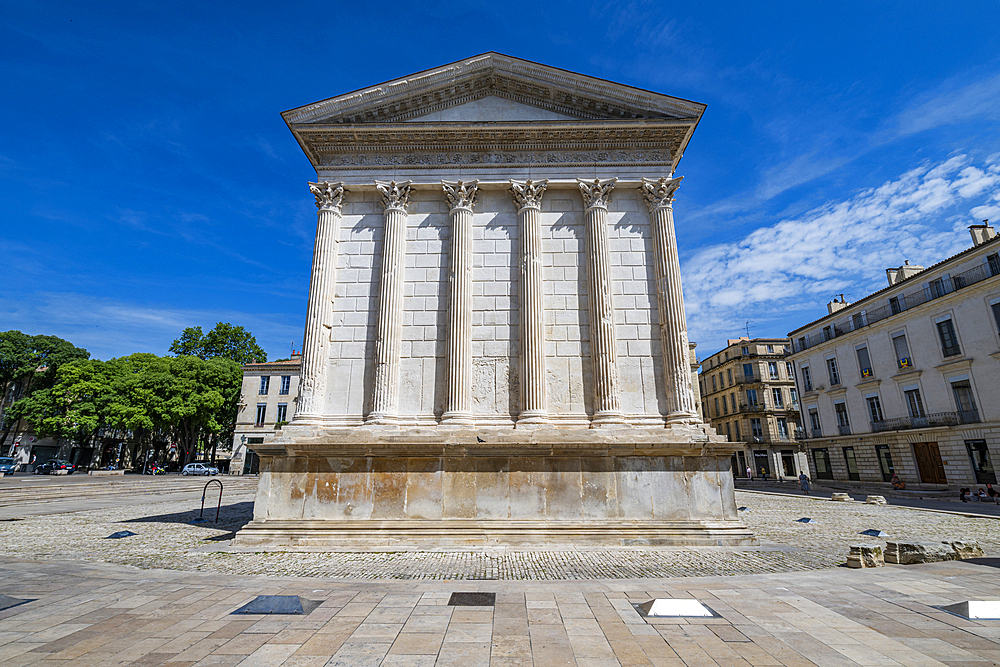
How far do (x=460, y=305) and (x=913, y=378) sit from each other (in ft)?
120

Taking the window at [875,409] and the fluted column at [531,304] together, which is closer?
the fluted column at [531,304]

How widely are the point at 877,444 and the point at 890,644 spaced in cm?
4036

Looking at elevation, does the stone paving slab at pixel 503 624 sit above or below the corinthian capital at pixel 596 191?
below

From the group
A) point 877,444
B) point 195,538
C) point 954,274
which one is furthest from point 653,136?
point 877,444

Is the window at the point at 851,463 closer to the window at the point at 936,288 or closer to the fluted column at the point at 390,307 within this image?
the window at the point at 936,288

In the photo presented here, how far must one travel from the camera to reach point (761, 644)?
530 cm

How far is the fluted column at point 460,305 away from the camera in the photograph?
43.6 feet

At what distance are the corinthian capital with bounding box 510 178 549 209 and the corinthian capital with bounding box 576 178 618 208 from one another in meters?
1.27

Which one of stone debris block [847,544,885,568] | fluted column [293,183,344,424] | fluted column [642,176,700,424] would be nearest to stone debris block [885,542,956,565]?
stone debris block [847,544,885,568]

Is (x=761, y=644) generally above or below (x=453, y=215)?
below

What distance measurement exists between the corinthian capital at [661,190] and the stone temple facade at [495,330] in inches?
5.0

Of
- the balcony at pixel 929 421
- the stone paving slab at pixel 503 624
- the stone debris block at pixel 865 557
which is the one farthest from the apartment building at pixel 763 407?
the stone paving slab at pixel 503 624

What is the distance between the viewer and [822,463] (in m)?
42.6

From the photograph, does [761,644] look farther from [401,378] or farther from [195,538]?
[195,538]
